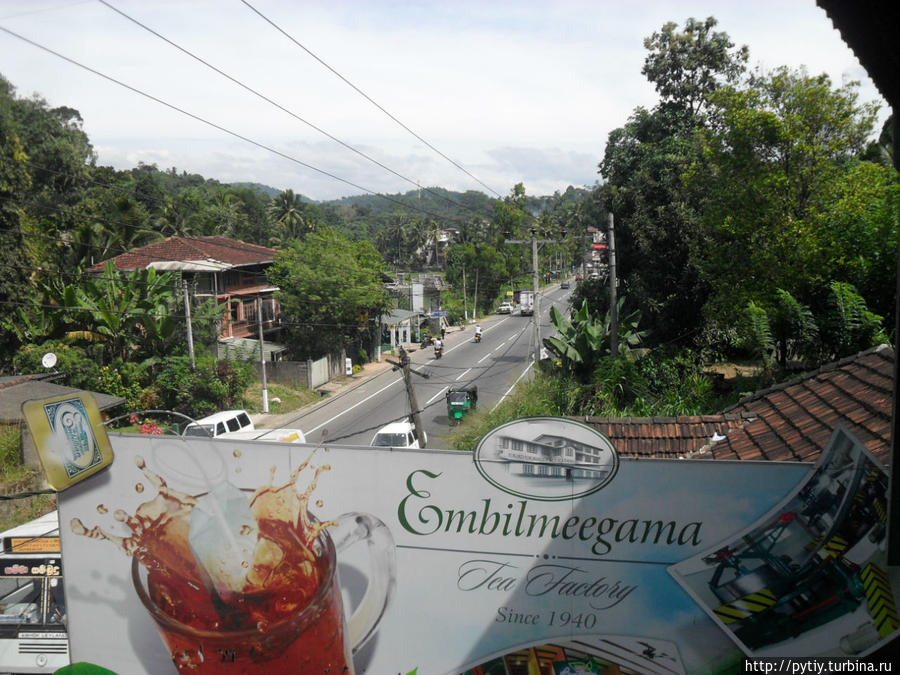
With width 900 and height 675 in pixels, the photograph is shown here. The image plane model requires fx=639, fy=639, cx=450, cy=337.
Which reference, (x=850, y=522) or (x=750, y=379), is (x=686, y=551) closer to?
(x=850, y=522)

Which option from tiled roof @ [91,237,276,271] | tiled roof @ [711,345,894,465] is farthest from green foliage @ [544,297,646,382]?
tiled roof @ [91,237,276,271]

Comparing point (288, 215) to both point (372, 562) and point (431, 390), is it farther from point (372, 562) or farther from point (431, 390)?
point (372, 562)

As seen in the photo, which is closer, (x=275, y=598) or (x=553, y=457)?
(x=553, y=457)

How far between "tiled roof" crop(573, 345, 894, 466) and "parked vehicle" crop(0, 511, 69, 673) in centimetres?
719

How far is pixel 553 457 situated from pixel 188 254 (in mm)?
27952

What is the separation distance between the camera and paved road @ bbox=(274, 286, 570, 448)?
73.2 ft

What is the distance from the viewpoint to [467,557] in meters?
5.87

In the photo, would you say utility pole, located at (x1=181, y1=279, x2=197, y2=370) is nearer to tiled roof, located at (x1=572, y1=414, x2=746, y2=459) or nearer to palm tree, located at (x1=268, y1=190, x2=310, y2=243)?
tiled roof, located at (x1=572, y1=414, x2=746, y2=459)

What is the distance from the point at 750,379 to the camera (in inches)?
610

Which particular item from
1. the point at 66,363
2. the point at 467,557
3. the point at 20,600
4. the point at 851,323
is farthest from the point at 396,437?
the point at 66,363

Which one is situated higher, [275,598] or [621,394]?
[275,598]

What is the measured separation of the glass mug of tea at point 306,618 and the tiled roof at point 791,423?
2765 millimetres

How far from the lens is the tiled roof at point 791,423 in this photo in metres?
5.90

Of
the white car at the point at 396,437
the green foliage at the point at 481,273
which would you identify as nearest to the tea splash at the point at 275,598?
the white car at the point at 396,437
